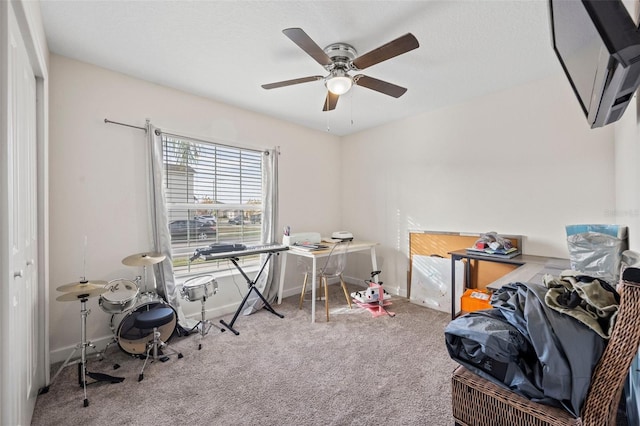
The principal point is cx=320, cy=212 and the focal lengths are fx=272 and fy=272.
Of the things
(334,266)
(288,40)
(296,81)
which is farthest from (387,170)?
(288,40)

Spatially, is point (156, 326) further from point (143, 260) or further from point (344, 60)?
point (344, 60)

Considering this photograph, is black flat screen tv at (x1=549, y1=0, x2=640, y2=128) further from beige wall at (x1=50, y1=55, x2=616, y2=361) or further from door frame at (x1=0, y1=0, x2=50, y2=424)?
door frame at (x1=0, y1=0, x2=50, y2=424)

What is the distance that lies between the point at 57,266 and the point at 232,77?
2.19 meters

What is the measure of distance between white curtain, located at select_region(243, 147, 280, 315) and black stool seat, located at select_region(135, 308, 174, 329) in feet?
4.30

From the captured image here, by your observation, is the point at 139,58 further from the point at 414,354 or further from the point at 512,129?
the point at 512,129

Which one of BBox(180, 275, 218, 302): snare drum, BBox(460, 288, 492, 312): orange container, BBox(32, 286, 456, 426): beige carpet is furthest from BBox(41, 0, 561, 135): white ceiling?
BBox(32, 286, 456, 426): beige carpet

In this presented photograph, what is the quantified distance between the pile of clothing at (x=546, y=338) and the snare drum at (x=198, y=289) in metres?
2.13

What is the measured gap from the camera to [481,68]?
2.42 meters

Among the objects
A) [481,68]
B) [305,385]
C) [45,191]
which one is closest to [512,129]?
[481,68]

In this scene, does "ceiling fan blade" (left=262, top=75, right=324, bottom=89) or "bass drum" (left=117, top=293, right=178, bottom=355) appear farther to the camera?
"bass drum" (left=117, top=293, right=178, bottom=355)

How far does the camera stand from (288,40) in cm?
201

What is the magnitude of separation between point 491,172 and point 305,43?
2.46 metres

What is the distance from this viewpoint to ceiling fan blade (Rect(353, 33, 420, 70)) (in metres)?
1.59

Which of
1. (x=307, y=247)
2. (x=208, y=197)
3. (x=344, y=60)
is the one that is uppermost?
(x=344, y=60)
